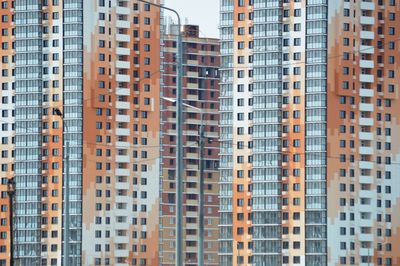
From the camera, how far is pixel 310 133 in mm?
77250

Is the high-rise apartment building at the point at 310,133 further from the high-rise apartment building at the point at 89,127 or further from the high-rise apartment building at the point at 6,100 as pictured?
the high-rise apartment building at the point at 6,100

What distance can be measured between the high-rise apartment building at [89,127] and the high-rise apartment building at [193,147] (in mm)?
15140

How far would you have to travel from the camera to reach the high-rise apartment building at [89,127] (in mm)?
77250

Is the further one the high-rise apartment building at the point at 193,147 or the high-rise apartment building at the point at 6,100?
the high-rise apartment building at the point at 193,147

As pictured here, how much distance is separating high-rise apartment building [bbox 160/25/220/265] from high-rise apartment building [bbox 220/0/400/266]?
15869 millimetres

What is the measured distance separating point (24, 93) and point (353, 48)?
17740 mm

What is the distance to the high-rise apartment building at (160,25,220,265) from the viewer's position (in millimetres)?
95938

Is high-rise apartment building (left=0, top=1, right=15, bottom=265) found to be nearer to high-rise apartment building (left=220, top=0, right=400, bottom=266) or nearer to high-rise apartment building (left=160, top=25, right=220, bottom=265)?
high-rise apartment building (left=220, top=0, right=400, bottom=266)

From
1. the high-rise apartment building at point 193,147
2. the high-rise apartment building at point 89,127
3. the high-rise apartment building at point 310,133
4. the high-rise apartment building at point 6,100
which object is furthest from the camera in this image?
the high-rise apartment building at point 193,147

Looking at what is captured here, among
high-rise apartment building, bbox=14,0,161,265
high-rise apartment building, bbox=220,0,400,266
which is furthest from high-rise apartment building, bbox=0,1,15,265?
high-rise apartment building, bbox=220,0,400,266

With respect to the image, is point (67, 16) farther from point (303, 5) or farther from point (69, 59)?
point (303, 5)

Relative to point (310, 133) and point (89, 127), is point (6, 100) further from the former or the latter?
point (310, 133)

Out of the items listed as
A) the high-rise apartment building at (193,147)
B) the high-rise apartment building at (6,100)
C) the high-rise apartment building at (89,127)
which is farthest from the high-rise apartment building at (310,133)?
the high-rise apartment building at (193,147)

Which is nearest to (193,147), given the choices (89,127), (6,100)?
(89,127)
